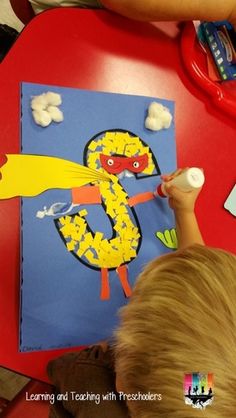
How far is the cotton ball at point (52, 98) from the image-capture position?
0.60m

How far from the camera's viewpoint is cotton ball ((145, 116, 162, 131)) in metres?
0.65

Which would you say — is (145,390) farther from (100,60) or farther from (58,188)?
(100,60)

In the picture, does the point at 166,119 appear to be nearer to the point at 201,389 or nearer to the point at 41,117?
the point at 41,117

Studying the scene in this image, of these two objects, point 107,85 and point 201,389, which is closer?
point 201,389

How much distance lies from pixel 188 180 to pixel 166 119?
125mm

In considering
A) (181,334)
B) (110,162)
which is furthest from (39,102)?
(181,334)

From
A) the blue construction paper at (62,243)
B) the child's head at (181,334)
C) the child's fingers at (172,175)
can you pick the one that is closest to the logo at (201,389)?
the child's head at (181,334)

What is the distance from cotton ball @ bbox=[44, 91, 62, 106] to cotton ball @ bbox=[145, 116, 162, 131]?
0.13 m

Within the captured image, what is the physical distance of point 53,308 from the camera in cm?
56

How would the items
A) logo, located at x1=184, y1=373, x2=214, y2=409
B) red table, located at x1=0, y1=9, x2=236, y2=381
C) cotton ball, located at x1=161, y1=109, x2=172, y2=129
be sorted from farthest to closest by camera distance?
cotton ball, located at x1=161, y1=109, x2=172, y2=129, red table, located at x1=0, y1=9, x2=236, y2=381, logo, located at x1=184, y1=373, x2=214, y2=409

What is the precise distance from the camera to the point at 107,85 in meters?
0.64

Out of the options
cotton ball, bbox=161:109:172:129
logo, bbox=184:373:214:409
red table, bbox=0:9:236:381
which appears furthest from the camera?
cotton ball, bbox=161:109:172:129

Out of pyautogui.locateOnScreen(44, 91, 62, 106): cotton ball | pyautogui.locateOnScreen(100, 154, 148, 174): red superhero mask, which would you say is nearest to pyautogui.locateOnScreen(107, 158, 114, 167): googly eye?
pyautogui.locateOnScreen(100, 154, 148, 174): red superhero mask

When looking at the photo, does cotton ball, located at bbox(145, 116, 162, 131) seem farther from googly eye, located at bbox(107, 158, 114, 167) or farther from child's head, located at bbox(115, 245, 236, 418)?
child's head, located at bbox(115, 245, 236, 418)
